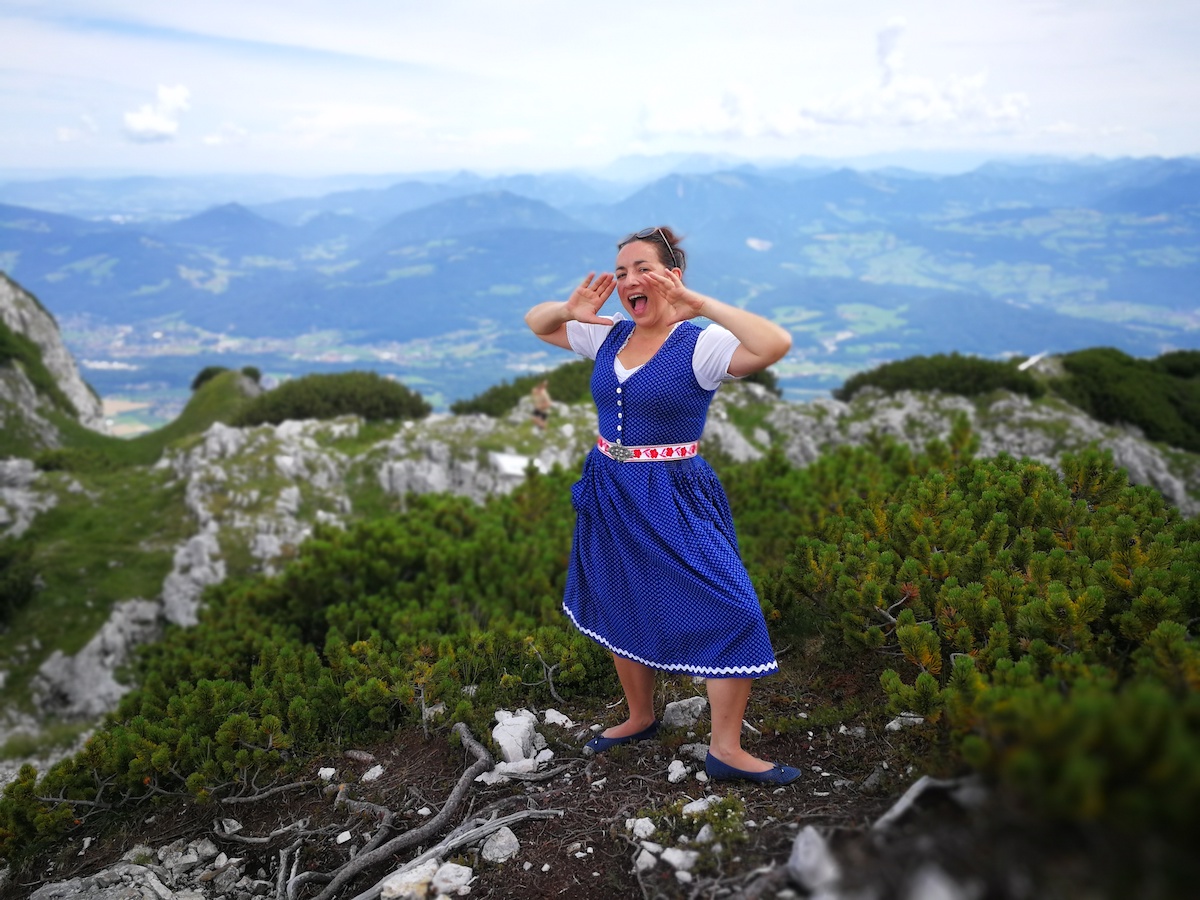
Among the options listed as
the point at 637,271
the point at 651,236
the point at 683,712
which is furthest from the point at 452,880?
the point at 651,236

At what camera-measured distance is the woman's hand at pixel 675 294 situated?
3355 millimetres

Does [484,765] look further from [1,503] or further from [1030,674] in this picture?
[1,503]

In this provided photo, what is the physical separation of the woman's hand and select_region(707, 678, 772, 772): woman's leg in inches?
72.5

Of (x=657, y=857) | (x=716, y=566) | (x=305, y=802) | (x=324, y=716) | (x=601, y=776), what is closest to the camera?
(x=657, y=857)

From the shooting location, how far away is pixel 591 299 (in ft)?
12.8

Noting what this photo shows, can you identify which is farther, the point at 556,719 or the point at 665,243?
the point at 556,719

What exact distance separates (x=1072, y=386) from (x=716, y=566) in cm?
2569

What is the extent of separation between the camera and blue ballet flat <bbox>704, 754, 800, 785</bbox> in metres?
3.61

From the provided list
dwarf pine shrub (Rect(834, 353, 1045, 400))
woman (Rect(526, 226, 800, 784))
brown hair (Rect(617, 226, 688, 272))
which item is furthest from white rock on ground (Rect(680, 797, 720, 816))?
dwarf pine shrub (Rect(834, 353, 1045, 400))

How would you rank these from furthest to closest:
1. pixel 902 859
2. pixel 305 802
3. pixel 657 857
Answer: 1. pixel 305 802
2. pixel 657 857
3. pixel 902 859

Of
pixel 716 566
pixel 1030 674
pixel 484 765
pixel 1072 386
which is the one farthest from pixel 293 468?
pixel 1072 386

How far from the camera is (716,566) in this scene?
3564 millimetres

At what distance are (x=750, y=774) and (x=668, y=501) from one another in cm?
146

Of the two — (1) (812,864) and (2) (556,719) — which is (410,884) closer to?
(2) (556,719)
